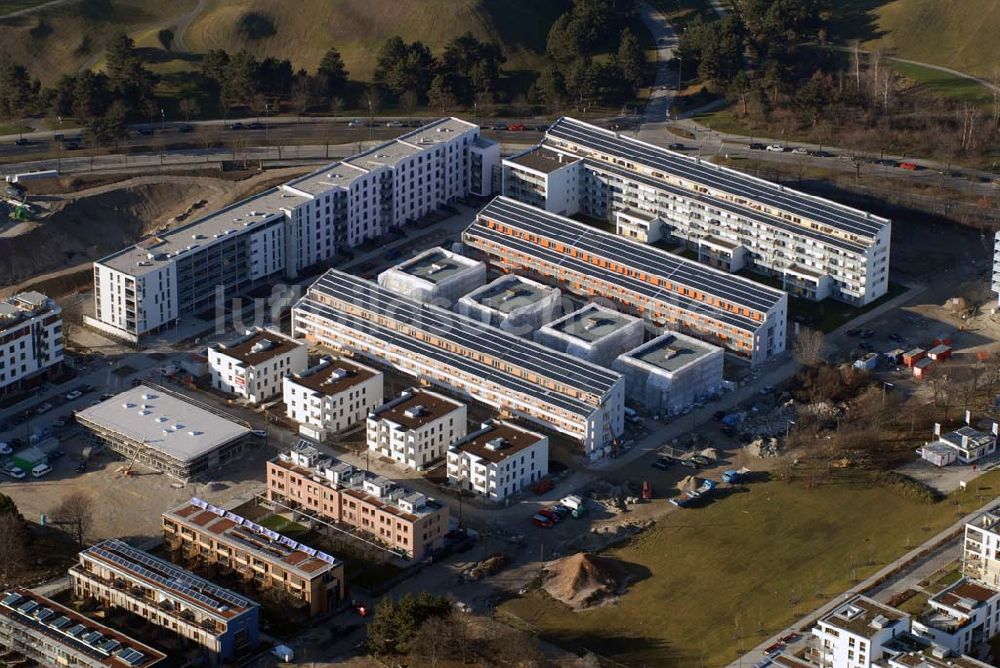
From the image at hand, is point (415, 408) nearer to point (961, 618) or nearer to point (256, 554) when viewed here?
point (256, 554)

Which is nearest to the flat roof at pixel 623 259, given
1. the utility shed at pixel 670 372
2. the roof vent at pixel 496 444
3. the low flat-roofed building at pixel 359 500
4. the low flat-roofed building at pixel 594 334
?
the low flat-roofed building at pixel 594 334

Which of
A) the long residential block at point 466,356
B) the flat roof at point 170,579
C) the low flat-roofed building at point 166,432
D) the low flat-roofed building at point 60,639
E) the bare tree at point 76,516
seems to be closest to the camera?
the low flat-roofed building at point 60,639

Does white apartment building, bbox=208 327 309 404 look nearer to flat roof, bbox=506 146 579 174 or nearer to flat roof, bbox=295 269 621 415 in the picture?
flat roof, bbox=295 269 621 415

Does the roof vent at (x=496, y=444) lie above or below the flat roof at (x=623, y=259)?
below

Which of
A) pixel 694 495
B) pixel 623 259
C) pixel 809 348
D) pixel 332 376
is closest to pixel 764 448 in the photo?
pixel 694 495

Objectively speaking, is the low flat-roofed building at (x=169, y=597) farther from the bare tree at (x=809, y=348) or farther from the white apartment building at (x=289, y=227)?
the bare tree at (x=809, y=348)

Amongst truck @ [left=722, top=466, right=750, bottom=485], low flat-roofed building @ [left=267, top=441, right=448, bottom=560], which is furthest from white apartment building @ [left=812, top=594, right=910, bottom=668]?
low flat-roofed building @ [left=267, top=441, right=448, bottom=560]
